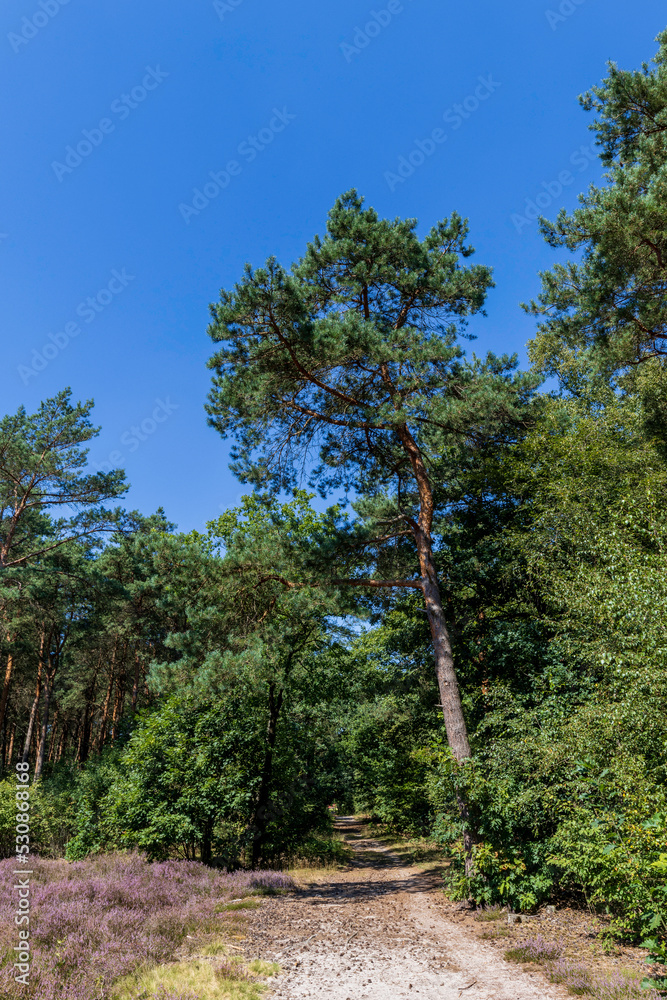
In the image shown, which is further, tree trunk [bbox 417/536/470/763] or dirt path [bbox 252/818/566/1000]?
tree trunk [bbox 417/536/470/763]

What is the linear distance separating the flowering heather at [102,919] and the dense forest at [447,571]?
2.13 m

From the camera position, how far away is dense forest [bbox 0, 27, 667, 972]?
8.12 meters

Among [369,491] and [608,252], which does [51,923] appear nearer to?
[369,491]

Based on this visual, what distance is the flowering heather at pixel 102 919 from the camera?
4.55m

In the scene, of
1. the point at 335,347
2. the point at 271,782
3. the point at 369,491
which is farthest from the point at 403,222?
the point at 271,782

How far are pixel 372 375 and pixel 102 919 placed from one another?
1061 cm

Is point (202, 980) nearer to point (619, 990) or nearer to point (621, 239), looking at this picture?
point (619, 990)

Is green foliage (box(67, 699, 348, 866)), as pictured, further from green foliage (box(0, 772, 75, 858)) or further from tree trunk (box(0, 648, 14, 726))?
tree trunk (box(0, 648, 14, 726))

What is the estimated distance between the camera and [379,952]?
656 cm

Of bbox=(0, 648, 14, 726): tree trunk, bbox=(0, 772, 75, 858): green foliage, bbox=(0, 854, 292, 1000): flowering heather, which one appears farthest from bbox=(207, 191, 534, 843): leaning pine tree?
bbox=(0, 648, 14, 726): tree trunk

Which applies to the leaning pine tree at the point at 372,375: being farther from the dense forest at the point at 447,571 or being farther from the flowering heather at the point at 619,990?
the flowering heather at the point at 619,990

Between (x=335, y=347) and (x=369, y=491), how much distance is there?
A: 524 cm

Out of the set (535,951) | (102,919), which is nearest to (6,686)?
(102,919)

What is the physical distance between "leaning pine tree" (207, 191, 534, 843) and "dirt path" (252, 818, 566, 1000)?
3037 millimetres
